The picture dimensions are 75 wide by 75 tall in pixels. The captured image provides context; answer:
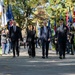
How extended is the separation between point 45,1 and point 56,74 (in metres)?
38.2

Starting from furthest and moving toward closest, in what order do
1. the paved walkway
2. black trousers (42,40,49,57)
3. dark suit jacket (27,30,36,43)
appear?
dark suit jacket (27,30,36,43), black trousers (42,40,49,57), the paved walkway

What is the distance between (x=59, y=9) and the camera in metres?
45.8

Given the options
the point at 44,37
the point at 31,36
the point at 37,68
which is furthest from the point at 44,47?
the point at 37,68

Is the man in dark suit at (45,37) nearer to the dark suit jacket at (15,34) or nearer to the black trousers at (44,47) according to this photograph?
the black trousers at (44,47)

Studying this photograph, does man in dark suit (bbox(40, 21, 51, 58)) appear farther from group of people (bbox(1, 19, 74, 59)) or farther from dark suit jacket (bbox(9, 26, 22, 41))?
dark suit jacket (bbox(9, 26, 22, 41))

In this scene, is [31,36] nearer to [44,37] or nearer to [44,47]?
[44,37]

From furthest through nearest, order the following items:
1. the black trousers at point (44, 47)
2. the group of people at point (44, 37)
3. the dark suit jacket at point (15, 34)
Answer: the dark suit jacket at point (15, 34), the black trousers at point (44, 47), the group of people at point (44, 37)

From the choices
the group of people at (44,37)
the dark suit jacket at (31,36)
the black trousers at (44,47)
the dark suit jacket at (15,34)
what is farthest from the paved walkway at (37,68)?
the dark suit jacket at (31,36)

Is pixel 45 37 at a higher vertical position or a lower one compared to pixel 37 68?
higher

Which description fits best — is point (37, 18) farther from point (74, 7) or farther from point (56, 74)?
point (56, 74)

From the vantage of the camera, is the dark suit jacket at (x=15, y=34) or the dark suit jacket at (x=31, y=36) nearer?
the dark suit jacket at (x=15, y=34)

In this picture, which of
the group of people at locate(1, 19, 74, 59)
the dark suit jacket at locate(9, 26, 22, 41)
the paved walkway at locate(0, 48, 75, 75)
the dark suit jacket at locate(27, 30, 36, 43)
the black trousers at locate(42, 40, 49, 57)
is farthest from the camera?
the dark suit jacket at locate(27, 30, 36, 43)

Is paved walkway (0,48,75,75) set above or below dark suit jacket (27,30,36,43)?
below

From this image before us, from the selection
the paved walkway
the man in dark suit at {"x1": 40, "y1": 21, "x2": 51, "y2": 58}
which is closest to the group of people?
the man in dark suit at {"x1": 40, "y1": 21, "x2": 51, "y2": 58}
